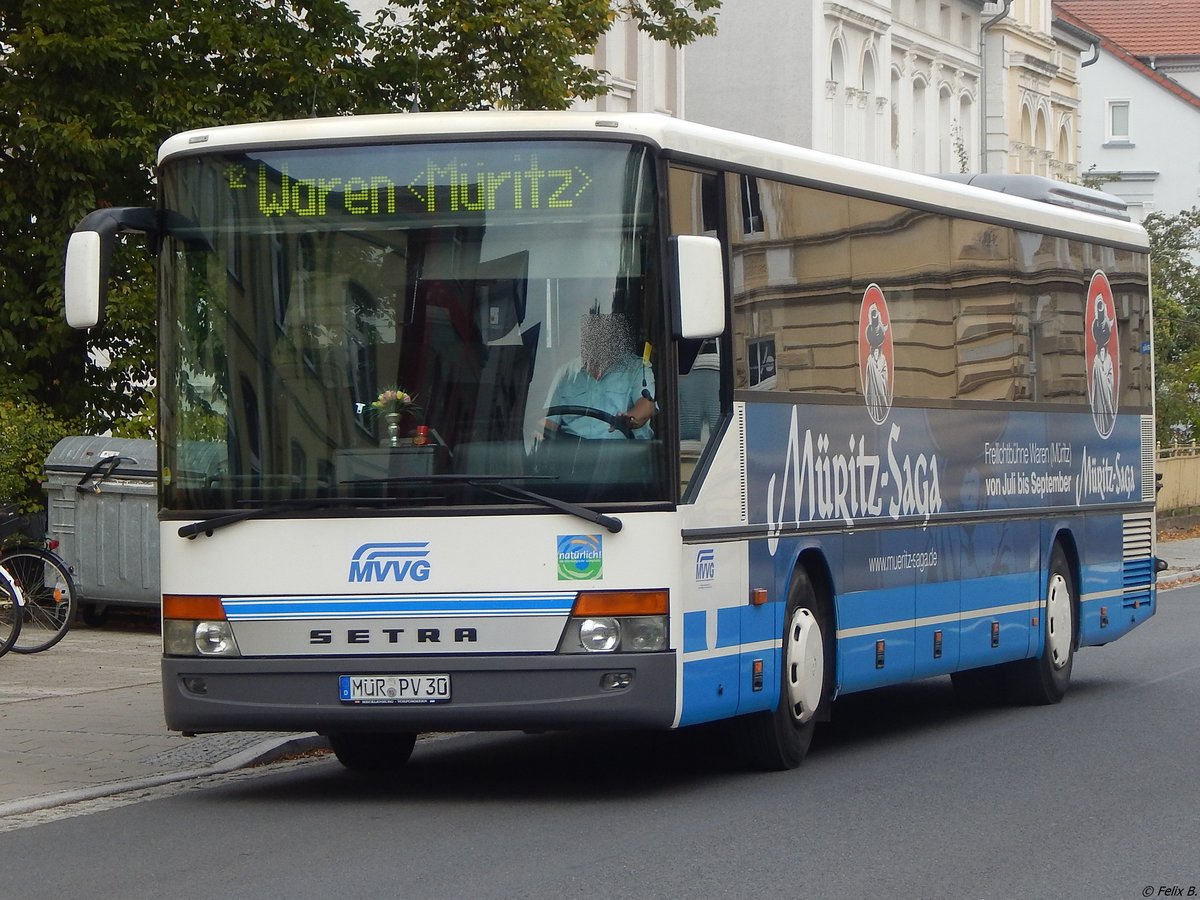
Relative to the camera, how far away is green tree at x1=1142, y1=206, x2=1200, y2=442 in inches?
1617

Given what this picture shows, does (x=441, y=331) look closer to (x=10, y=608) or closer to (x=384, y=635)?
(x=384, y=635)

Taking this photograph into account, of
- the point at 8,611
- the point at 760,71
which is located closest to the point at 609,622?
the point at 8,611

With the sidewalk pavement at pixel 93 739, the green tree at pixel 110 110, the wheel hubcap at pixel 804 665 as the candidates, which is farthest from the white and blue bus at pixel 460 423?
the green tree at pixel 110 110

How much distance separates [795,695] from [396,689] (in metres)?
2.34

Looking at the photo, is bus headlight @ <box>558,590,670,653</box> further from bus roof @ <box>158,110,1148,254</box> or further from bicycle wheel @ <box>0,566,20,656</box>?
bicycle wheel @ <box>0,566,20,656</box>

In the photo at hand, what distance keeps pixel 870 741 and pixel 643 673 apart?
353 cm

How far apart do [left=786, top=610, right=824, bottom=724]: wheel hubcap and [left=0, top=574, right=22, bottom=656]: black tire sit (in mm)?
7115

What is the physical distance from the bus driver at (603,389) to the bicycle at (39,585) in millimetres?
8712

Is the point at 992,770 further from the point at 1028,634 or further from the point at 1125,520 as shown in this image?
the point at 1125,520

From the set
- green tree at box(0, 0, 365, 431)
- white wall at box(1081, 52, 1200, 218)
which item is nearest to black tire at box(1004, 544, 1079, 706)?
green tree at box(0, 0, 365, 431)

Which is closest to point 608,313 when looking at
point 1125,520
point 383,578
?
point 383,578

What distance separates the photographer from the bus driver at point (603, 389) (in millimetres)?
10414

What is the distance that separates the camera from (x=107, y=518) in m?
19.8

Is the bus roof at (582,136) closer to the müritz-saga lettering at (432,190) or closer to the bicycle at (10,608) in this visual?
the müritz-saga lettering at (432,190)
